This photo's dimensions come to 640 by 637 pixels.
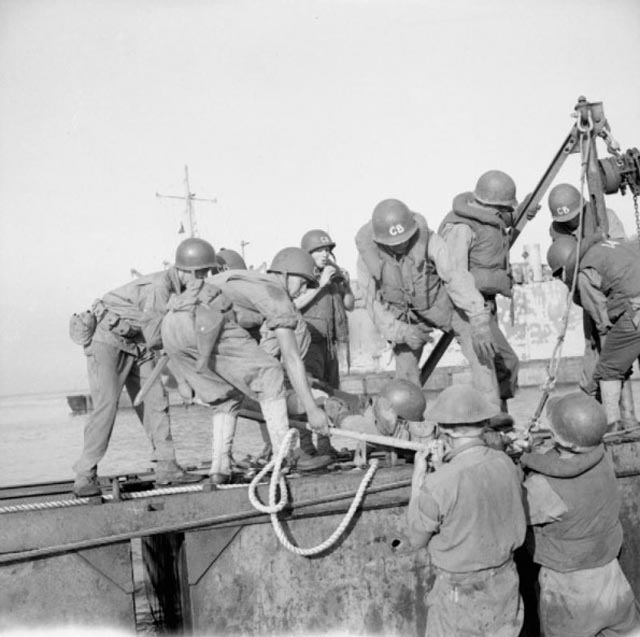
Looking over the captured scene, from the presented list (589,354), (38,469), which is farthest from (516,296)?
(589,354)

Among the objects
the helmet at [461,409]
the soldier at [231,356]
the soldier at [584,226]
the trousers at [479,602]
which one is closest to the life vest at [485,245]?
the soldier at [584,226]

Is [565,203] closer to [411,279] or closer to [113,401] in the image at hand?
[411,279]

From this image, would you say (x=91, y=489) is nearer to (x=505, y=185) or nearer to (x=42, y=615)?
(x=42, y=615)

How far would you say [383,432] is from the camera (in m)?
5.67

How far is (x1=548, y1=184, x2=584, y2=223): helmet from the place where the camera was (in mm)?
7727

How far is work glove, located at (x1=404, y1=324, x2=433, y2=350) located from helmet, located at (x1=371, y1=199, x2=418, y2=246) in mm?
883

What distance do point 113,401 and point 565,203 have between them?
488 cm

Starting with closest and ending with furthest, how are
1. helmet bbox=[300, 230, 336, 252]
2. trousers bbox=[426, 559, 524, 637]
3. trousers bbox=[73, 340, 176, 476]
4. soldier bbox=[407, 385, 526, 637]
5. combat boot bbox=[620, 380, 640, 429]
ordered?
1. soldier bbox=[407, 385, 526, 637]
2. trousers bbox=[426, 559, 524, 637]
3. trousers bbox=[73, 340, 176, 476]
4. combat boot bbox=[620, 380, 640, 429]
5. helmet bbox=[300, 230, 336, 252]

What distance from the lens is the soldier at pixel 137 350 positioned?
20.5 ft

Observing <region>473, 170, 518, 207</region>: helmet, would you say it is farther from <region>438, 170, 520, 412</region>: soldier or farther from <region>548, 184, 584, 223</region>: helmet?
<region>548, 184, 584, 223</region>: helmet

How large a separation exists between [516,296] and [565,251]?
110 ft

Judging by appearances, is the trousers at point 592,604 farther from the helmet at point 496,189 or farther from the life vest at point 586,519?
the helmet at point 496,189

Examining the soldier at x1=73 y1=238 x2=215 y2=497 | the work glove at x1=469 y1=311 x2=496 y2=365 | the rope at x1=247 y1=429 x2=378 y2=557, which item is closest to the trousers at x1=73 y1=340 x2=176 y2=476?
the soldier at x1=73 y1=238 x2=215 y2=497

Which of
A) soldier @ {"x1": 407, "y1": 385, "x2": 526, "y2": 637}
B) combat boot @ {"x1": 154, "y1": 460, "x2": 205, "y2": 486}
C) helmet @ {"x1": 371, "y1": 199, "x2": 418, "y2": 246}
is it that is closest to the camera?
soldier @ {"x1": 407, "y1": 385, "x2": 526, "y2": 637}
